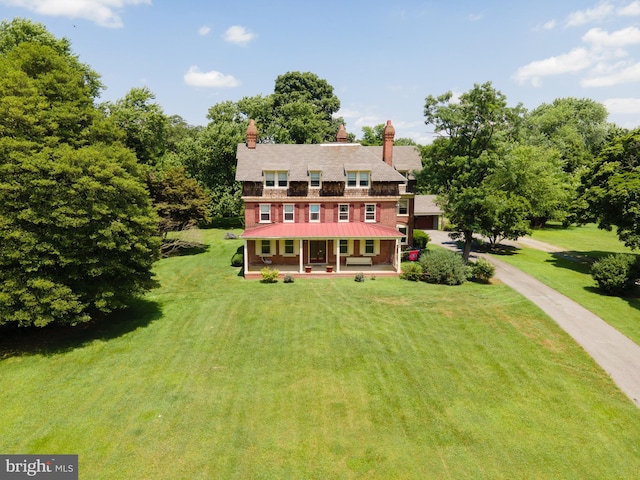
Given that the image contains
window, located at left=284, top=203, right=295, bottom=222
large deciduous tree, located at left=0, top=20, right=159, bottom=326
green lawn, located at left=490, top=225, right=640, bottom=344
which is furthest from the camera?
window, located at left=284, top=203, right=295, bottom=222

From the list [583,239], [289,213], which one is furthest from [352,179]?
[583,239]

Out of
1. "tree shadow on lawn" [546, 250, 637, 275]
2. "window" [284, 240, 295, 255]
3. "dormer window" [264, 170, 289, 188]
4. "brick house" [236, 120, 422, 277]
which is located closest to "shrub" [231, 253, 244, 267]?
"brick house" [236, 120, 422, 277]

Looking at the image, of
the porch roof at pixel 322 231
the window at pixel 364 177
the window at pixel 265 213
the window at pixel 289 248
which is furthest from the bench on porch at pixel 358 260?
the window at pixel 265 213

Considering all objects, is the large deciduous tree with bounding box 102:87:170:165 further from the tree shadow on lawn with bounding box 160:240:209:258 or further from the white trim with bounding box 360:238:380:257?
the white trim with bounding box 360:238:380:257

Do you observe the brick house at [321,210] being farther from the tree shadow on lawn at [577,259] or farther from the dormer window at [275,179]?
the tree shadow on lawn at [577,259]

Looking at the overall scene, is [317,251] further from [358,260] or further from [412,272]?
[412,272]
